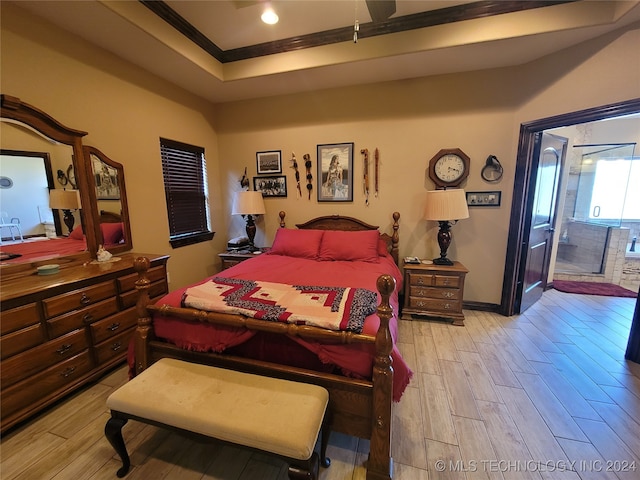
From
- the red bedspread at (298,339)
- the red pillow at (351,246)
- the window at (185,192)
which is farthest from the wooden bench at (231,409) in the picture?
the window at (185,192)

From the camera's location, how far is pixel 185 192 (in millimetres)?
3309

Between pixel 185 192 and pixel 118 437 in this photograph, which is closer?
pixel 118 437

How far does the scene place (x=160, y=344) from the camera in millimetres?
1596

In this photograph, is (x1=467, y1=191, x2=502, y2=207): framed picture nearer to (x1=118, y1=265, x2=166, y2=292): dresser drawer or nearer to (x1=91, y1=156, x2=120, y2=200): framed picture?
(x1=118, y1=265, x2=166, y2=292): dresser drawer

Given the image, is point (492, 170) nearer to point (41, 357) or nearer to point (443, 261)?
point (443, 261)

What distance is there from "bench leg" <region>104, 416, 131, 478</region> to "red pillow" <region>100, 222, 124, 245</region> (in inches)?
66.7

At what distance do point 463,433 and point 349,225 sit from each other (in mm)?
2281

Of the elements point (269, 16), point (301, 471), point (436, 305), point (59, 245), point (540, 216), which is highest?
point (269, 16)

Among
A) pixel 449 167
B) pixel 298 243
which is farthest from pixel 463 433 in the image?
pixel 449 167

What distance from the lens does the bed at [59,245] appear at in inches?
71.2

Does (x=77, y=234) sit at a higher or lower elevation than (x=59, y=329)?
higher

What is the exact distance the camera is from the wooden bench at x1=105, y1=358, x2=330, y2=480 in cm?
103

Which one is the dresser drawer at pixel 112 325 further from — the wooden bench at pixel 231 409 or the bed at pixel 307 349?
the wooden bench at pixel 231 409

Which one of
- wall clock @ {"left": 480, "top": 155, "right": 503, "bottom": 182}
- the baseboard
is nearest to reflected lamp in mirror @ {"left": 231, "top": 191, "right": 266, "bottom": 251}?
wall clock @ {"left": 480, "top": 155, "right": 503, "bottom": 182}
